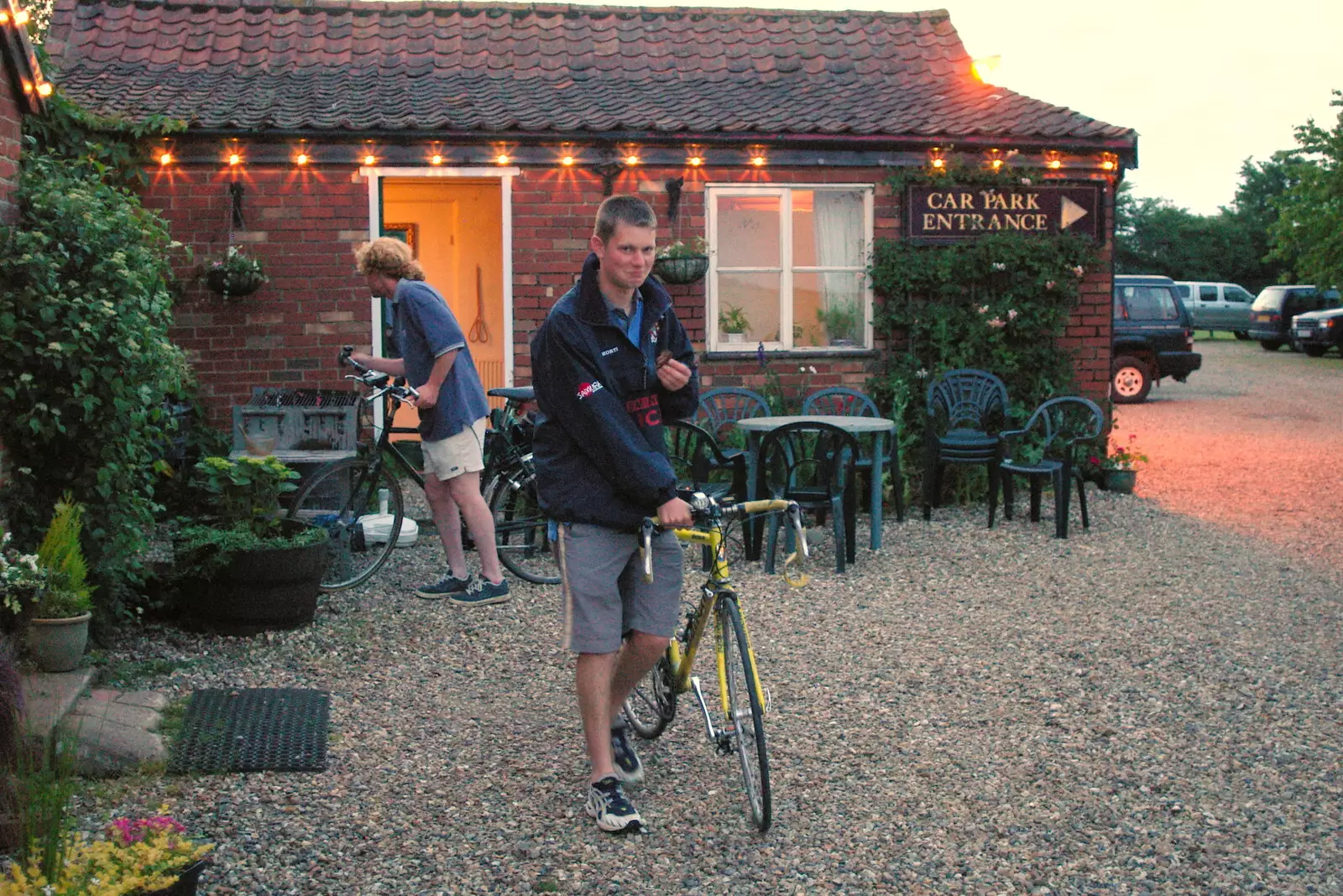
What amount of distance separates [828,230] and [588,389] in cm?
784

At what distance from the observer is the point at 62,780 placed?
3250 millimetres

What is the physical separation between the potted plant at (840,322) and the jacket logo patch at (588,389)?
7.70 meters

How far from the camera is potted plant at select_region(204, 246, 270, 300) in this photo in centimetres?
1025

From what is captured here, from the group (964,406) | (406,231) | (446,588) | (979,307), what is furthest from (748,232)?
(446,588)

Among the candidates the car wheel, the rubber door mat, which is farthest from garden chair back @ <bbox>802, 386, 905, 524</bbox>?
the car wheel

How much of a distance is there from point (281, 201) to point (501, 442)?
162 inches

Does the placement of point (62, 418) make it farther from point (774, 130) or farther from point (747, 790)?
point (774, 130)

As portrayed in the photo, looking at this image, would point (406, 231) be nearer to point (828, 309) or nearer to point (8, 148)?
point (828, 309)

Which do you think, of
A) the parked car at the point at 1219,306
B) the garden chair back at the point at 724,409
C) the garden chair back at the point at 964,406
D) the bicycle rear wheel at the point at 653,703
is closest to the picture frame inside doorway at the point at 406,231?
the garden chair back at the point at 724,409

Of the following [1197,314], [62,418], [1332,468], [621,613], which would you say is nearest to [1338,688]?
[621,613]

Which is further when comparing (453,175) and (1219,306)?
(1219,306)

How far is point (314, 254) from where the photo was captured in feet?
34.9

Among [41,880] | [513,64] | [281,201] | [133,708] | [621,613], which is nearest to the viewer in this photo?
[41,880]

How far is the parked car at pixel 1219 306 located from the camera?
39.2m
